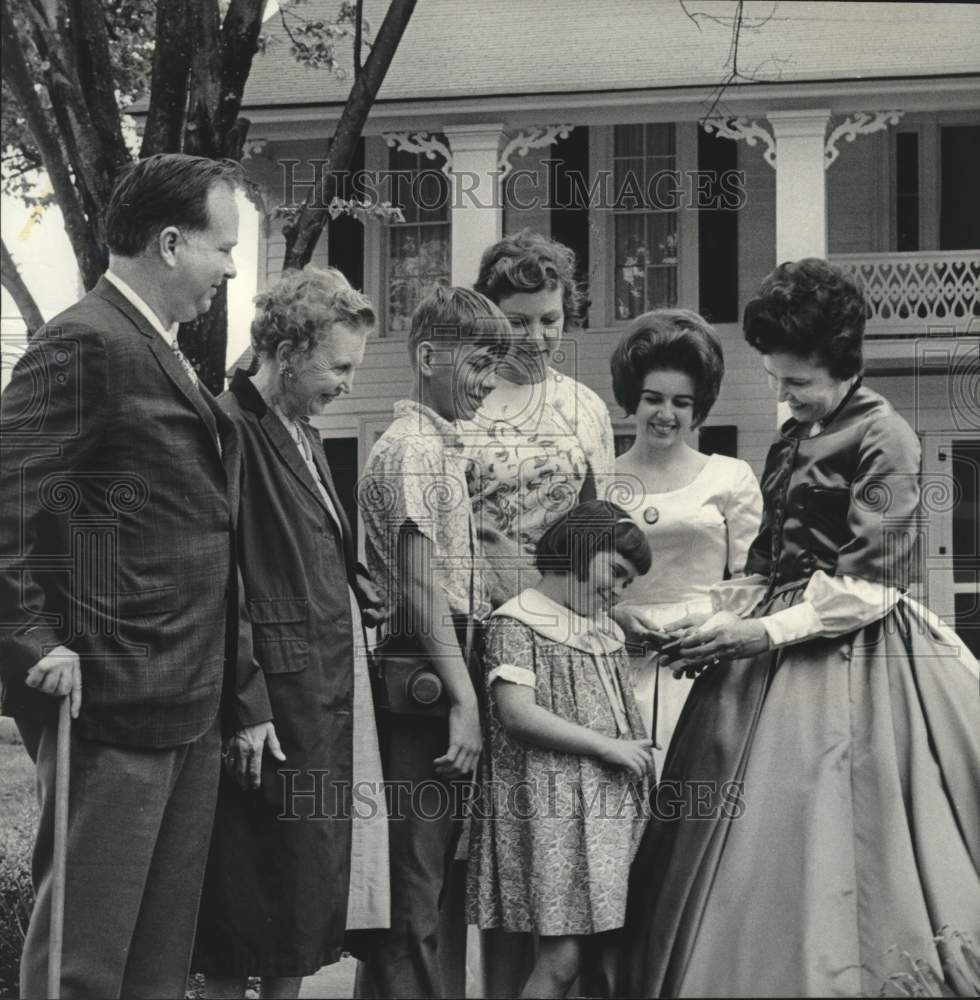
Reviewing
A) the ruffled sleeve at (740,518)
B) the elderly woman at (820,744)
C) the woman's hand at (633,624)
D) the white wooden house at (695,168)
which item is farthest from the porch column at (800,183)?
the woman's hand at (633,624)

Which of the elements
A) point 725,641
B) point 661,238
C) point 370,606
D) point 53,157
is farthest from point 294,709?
point 661,238

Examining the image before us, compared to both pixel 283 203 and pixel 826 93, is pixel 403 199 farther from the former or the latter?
pixel 826 93

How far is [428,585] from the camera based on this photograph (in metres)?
3.70

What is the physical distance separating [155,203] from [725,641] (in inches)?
63.9

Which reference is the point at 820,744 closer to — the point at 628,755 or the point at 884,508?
the point at 628,755

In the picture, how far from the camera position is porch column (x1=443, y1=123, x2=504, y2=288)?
15.8 ft

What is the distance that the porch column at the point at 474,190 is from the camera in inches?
190

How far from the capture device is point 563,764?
361 cm

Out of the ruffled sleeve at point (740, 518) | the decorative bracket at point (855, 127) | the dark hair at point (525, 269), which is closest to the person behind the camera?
the dark hair at point (525, 269)

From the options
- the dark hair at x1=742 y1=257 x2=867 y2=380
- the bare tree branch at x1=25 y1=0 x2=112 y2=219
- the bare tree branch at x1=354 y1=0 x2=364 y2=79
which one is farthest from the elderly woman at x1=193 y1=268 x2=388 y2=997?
the bare tree branch at x1=354 y1=0 x2=364 y2=79

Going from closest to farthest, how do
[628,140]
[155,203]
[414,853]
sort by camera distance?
1. [155,203]
2. [414,853]
3. [628,140]

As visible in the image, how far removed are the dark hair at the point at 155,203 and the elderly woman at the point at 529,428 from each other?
33.6 inches

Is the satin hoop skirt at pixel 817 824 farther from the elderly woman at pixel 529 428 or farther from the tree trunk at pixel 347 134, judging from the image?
the tree trunk at pixel 347 134

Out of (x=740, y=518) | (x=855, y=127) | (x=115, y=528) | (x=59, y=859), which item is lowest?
(x=59, y=859)
